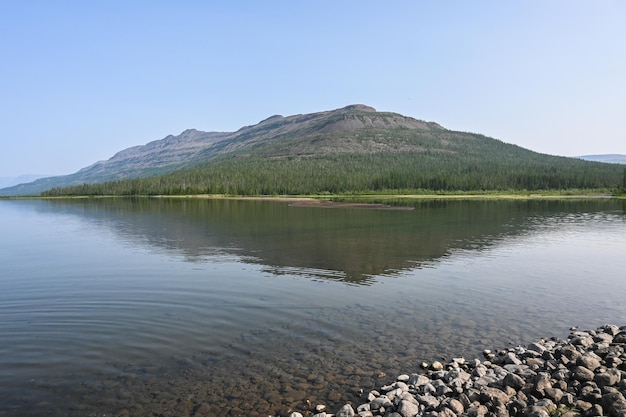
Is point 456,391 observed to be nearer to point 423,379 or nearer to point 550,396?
point 423,379

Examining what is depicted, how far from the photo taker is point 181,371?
632 inches

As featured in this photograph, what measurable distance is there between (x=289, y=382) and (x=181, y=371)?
4.03 meters

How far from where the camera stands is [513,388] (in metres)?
13.8

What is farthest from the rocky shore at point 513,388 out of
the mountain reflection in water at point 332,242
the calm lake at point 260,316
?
the mountain reflection in water at point 332,242

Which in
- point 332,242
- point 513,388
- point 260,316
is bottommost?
point 260,316

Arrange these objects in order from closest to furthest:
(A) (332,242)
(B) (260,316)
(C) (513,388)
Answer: (C) (513,388)
(B) (260,316)
(A) (332,242)

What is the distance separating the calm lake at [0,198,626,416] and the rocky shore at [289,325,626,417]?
127 centimetres

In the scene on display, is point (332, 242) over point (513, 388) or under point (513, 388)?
over

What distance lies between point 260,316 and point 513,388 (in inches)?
499

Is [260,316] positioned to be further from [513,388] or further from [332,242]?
[332,242]

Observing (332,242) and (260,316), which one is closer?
(260,316)

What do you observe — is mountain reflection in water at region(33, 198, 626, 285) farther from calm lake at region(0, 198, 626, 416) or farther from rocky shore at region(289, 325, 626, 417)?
rocky shore at region(289, 325, 626, 417)

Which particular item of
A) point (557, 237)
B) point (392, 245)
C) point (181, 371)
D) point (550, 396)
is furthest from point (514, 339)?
point (557, 237)

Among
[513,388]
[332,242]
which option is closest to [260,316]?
[513,388]
